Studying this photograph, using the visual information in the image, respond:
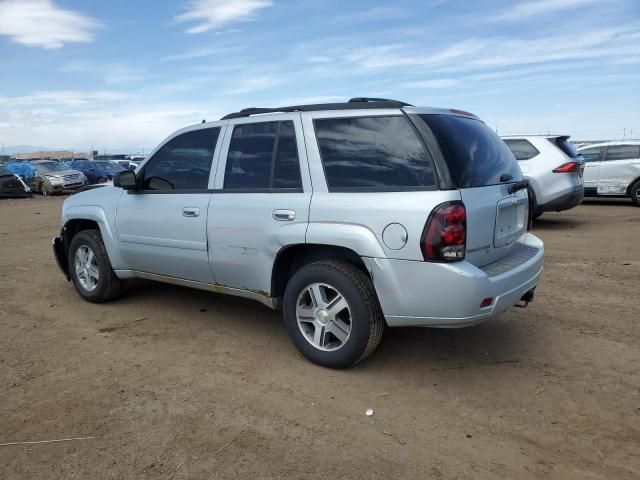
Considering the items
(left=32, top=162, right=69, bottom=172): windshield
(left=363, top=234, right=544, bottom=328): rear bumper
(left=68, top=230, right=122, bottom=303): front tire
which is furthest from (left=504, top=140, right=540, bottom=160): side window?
(left=32, top=162, right=69, bottom=172): windshield

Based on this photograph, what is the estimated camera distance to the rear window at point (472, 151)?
11.5ft

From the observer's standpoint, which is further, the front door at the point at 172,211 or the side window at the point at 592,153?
the side window at the point at 592,153

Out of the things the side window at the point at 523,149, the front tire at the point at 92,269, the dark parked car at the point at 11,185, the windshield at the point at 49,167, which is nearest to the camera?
the front tire at the point at 92,269

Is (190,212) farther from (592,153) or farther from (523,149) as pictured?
(592,153)

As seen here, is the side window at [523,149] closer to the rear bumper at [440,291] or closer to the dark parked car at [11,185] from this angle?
the rear bumper at [440,291]

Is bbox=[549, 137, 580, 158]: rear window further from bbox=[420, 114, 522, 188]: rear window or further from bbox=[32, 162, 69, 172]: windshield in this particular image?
bbox=[32, 162, 69, 172]: windshield

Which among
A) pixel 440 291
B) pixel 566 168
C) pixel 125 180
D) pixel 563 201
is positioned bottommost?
pixel 563 201

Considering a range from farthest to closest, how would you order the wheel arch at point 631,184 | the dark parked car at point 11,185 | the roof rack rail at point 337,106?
the dark parked car at point 11,185 < the wheel arch at point 631,184 < the roof rack rail at point 337,106

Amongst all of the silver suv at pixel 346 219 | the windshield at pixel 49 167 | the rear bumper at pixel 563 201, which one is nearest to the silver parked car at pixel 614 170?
the rear bumper at pixel 563 201

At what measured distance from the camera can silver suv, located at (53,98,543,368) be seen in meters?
3.38

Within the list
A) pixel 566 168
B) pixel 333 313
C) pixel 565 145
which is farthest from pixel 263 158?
pixel 565 145

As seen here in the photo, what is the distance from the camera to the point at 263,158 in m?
4.20

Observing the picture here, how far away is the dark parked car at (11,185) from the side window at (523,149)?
741 inches

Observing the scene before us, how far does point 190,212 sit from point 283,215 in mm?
1011
